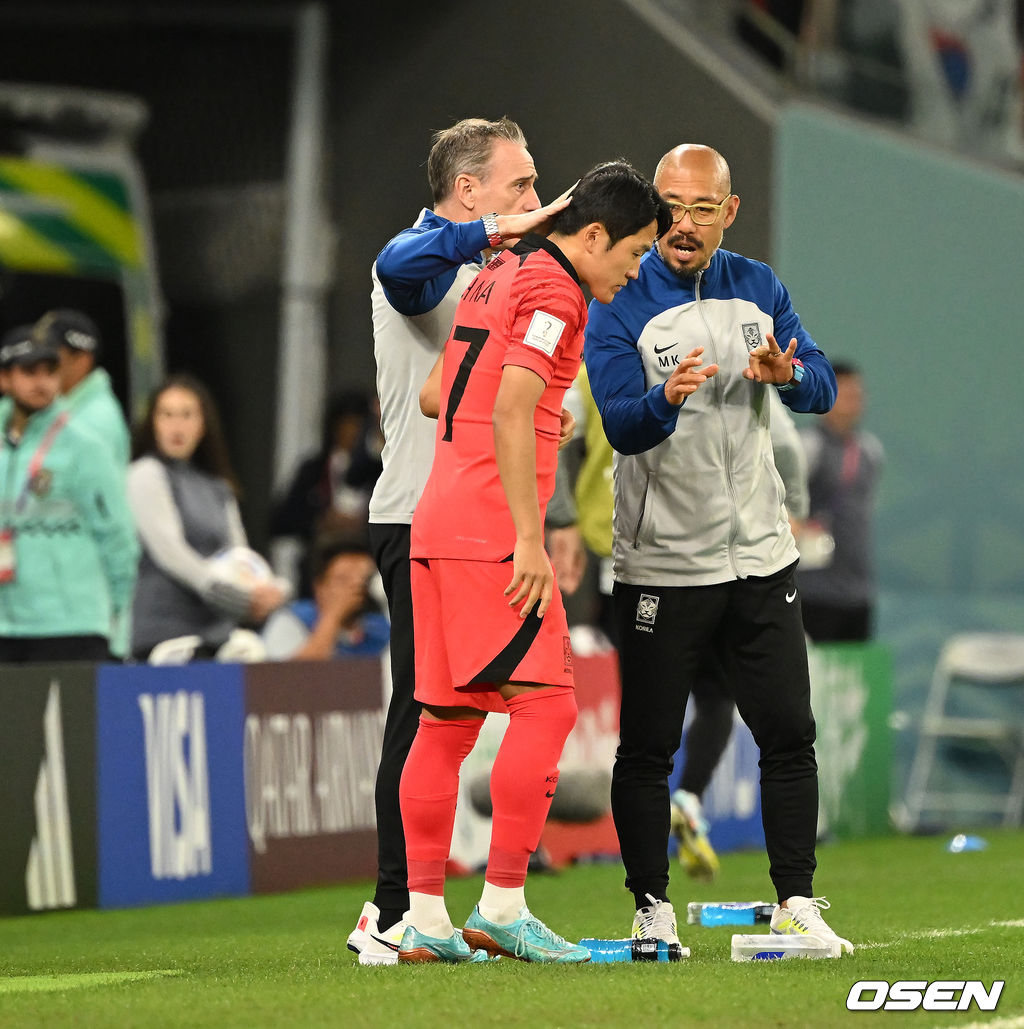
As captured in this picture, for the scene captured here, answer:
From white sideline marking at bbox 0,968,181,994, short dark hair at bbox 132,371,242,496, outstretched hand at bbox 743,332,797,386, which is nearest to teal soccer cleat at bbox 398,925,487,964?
white sideline marking at bbox 0,968,181,994

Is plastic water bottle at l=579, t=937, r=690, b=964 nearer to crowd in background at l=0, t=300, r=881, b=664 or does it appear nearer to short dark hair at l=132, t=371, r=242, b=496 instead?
crowd in background at l=0, t=300, r=881, b=664

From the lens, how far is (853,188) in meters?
13.3

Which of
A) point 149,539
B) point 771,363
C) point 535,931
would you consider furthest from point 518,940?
point 149,539

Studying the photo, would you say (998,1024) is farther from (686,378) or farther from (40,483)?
(40,483)

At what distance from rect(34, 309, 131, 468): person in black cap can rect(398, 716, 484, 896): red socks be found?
3.69 meters

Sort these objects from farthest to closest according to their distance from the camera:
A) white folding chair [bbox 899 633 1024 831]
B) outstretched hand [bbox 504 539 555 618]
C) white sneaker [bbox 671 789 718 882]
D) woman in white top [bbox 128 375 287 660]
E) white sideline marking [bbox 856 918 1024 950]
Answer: white folding chair [bbox 899 633 1024 831]
woman in white top [bbox 128 375 287 660]
white sneaker [bbox 671 789 718 882]
white sideline marking [bbox 856 918 1024 950]
outstretched hand [bbox 504 539 555 618]

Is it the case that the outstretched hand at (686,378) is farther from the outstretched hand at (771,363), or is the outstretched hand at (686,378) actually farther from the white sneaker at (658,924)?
the white sneaker at (658,924)

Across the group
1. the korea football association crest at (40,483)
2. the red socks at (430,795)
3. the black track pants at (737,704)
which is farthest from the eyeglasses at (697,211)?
the korea football association crest at (40,483)

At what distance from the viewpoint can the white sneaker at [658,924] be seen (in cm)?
508

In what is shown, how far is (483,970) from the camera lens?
15.3 ft

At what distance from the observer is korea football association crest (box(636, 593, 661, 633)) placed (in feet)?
17.0

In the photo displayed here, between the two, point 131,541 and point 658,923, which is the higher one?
point 131,541

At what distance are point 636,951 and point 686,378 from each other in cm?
139

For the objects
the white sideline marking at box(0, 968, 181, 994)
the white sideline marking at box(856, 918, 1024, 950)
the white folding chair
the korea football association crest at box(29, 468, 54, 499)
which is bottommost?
the white folding chair
